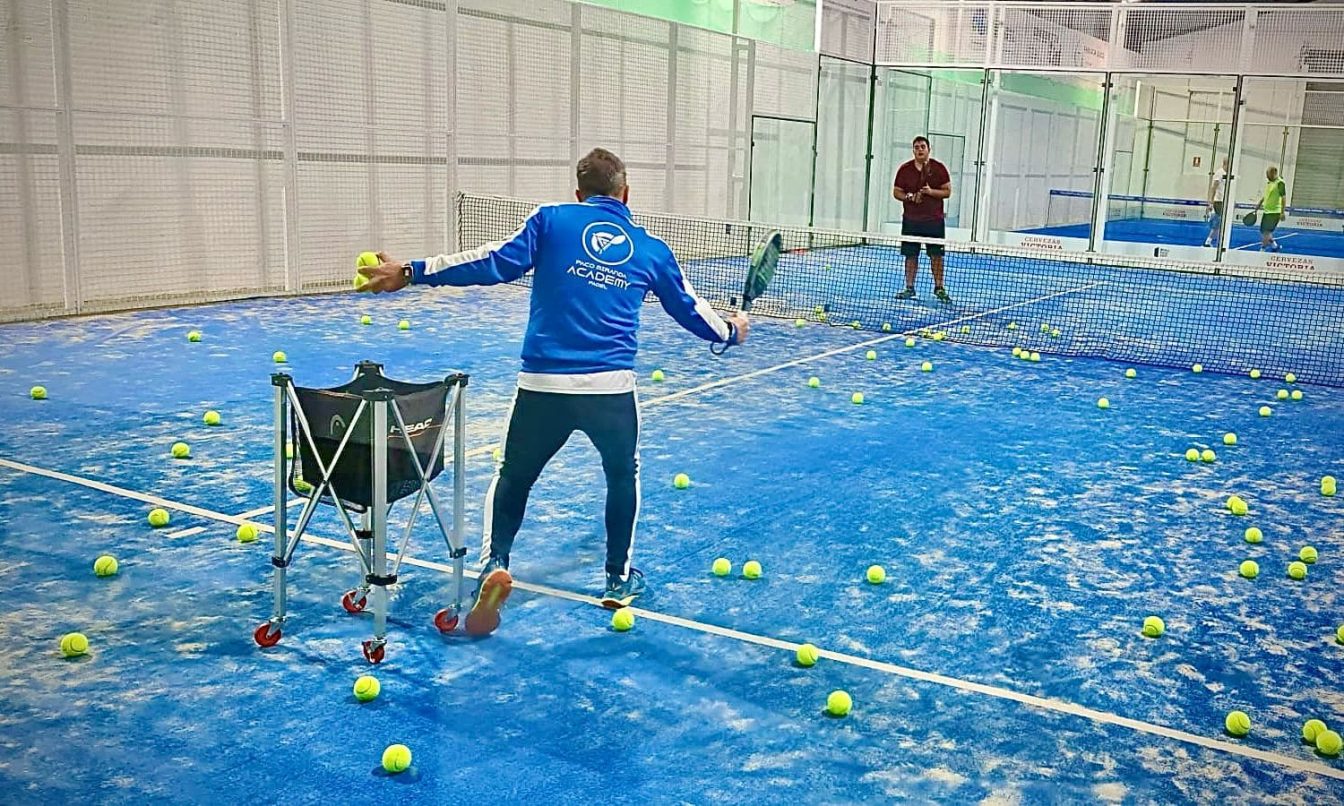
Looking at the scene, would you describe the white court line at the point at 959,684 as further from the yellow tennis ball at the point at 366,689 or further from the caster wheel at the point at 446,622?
the yellow tennis ball at the point at 366,689

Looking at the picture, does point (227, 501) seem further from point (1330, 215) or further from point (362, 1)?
point (1330, 215)

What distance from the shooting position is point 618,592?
17.4 feet

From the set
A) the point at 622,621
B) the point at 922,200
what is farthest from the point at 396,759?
the point at 922,200

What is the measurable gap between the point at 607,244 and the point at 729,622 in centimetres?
166

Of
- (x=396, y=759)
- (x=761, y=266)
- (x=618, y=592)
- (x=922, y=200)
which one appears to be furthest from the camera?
(x=922, y=200)

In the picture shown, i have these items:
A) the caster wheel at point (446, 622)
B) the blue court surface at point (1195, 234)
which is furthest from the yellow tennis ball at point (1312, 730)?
the blue court surface at point (1195, 234)

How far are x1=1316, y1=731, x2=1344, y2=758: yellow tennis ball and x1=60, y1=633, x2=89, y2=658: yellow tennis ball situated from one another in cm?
443

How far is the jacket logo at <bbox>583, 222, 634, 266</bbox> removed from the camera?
16.5 ft

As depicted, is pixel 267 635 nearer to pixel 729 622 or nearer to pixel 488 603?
pixel 488 603

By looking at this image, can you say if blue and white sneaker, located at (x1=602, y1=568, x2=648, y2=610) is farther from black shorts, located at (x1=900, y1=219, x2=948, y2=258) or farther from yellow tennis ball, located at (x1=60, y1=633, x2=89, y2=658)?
black shorts, located at (x1=900, y1=219, x2=948, y2=258)

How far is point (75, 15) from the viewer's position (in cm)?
1226

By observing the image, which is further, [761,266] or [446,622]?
[761,266]

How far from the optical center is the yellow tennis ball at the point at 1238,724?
4250 millimetres

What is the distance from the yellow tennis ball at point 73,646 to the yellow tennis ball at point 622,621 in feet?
6.62
